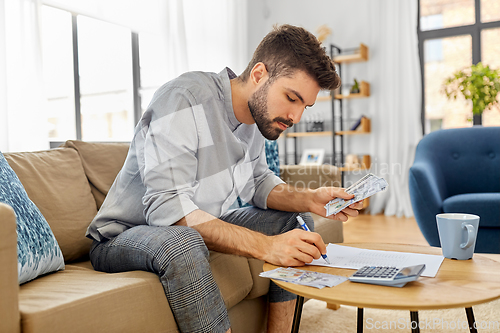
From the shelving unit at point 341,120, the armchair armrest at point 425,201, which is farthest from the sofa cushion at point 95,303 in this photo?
the shelving unit at point 341,120

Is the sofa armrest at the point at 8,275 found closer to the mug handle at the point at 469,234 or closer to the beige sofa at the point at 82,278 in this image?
the beige sofa at the point at 82,278

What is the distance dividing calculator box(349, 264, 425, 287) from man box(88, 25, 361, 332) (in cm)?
12

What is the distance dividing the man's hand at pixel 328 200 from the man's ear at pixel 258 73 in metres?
0.39

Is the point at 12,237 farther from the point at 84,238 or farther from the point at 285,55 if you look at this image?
the point at 285,55

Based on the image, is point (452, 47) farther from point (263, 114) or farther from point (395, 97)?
point (263, 114)

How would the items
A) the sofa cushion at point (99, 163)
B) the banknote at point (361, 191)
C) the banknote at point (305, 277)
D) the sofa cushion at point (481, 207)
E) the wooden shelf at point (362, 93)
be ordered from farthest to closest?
the wooden shelf at point (362, 93) < the sofa cushion at point (481, 207) < the sofa cushion at point (99, 163) < the banknote at point (361, 191) < the banknote at point (305, 277)

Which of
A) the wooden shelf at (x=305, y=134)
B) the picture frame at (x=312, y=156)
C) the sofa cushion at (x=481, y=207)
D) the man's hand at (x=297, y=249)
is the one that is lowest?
the sofa cushion at (x=481, y=207)

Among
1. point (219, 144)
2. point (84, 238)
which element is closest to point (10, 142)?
point (84, 238)

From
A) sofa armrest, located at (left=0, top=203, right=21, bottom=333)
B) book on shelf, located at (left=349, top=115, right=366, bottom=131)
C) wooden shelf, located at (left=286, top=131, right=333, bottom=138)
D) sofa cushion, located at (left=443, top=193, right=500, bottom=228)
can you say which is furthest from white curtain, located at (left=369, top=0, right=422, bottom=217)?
sofa armrest, located at (left=0, top=203, right=21, bottom=333)

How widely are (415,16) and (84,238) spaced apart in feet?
13.3

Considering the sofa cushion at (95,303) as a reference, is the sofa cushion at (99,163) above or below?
above

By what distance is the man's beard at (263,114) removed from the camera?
49.7 inches

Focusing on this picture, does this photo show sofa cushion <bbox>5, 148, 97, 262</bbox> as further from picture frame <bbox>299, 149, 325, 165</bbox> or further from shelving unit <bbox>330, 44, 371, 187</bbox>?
picture frame <bbox>299, 149, 325, 165</bbox>

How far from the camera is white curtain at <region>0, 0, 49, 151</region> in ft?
7.23
